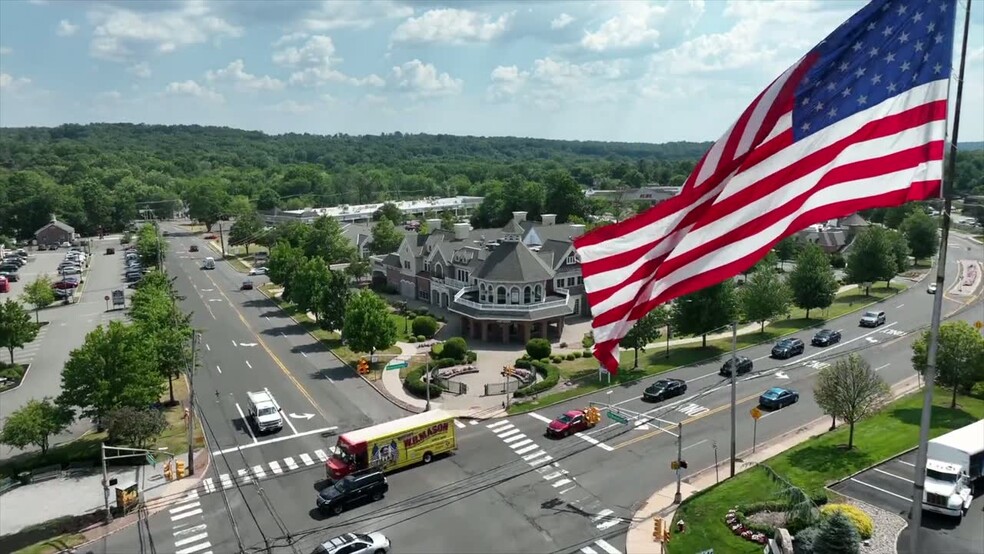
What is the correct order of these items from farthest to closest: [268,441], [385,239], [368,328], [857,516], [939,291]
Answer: [385,239] → [368,328] → [268,441] → [857,516] → [939,291]

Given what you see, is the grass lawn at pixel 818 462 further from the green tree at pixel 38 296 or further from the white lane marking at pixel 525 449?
the green tree at pixel 38 296

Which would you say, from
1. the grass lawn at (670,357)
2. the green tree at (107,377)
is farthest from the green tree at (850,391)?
the green tree at (107,377)

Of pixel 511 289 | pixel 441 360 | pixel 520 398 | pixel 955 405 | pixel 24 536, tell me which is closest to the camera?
pixel 24 536

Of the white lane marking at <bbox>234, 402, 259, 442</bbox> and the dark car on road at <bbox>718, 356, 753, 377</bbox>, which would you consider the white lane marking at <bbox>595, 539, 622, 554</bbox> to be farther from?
the dark car on road at <bbox>718, 356, 753, 377</bbox>

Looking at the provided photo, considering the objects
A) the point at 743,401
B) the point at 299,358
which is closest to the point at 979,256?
the point at 743,401

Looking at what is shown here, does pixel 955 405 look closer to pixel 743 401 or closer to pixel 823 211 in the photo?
pixel 743 401

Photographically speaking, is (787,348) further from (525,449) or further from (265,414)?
(265,414)

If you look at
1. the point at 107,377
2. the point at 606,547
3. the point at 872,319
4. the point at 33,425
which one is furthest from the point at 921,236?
the point at 33,425
